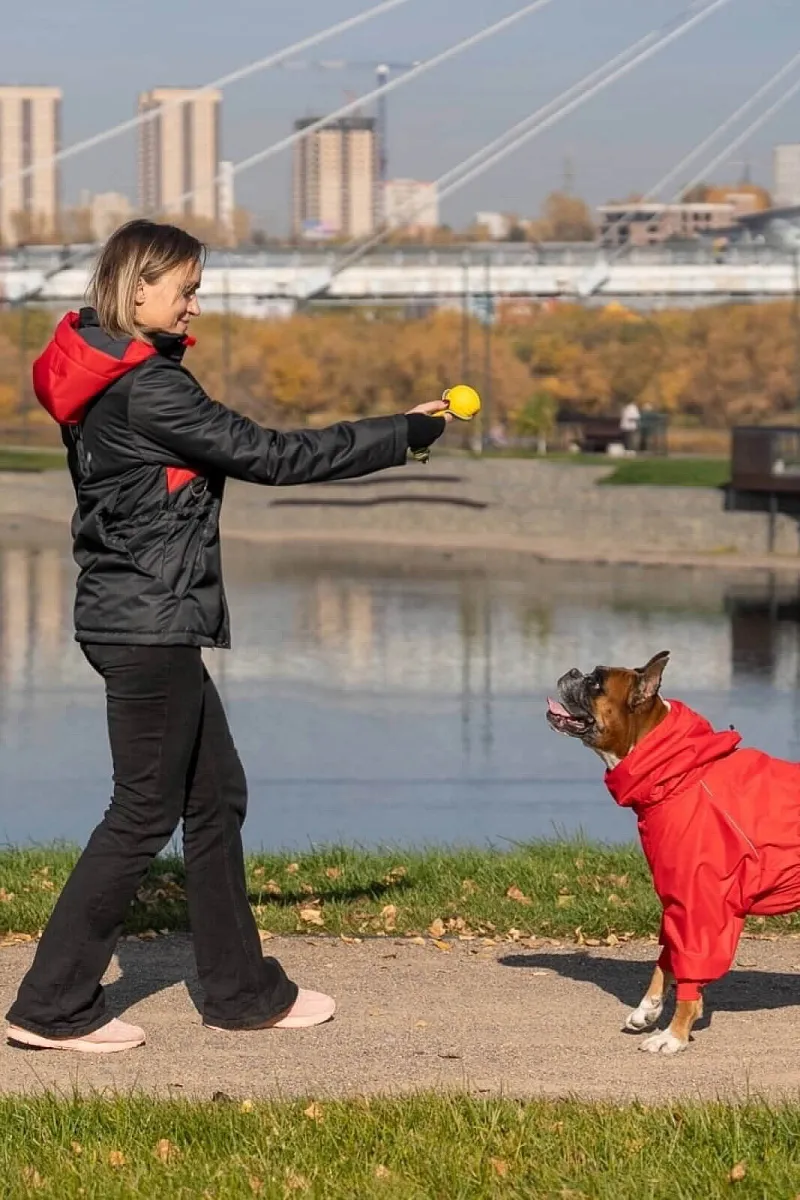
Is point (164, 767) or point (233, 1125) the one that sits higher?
point (164, 767)

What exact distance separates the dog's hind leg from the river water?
3626mm

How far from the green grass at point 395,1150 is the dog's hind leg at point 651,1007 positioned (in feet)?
2.21

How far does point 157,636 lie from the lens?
4.70 m

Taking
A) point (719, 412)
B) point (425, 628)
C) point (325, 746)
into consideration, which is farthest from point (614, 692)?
point (719, 412)

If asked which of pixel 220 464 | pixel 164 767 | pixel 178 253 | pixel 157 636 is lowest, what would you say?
pixel 164 767

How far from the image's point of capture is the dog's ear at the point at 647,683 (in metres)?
4.88

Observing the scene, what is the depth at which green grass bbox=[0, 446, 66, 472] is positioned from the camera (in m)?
42.3

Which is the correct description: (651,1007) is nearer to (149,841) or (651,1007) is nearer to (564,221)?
(149,841)

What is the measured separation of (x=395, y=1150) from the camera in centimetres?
403

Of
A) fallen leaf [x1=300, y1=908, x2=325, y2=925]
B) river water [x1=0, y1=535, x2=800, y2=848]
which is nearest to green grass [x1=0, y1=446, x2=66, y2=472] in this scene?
river water [x1=0, y1=535, x2=800, y2=848]

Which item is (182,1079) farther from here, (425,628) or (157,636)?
(425,628)

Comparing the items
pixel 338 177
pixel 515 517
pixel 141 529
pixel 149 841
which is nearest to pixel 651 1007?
pixel 149 841

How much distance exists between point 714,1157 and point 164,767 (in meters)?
1.58

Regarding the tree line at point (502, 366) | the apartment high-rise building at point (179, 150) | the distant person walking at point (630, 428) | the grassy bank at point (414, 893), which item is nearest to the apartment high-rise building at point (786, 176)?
the apartment high-rise building at point (179, 150)
